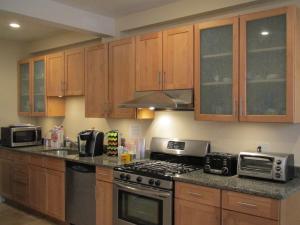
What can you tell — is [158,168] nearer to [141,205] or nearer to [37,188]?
[141,205]

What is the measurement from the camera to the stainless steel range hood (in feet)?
9.91

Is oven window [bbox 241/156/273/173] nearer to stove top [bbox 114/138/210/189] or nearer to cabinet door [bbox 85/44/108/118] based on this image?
stove top [bbox 114/138/210/189]

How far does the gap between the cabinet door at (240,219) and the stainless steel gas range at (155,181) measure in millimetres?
529

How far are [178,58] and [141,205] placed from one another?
1.49 metres

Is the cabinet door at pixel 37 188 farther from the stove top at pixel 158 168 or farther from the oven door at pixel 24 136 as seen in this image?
the stove top at pixel 158 168

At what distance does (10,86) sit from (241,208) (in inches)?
174

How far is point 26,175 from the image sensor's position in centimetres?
448

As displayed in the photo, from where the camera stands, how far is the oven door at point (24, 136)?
15.7 feet

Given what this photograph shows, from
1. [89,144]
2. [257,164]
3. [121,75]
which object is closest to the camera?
[257,164]

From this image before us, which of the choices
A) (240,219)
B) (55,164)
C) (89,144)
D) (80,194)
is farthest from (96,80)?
(240,219)

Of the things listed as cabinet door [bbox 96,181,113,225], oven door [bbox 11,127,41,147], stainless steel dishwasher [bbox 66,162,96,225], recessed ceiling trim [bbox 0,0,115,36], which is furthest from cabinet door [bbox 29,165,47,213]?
recessed ceiling trim [bbox 0,0,115,36]

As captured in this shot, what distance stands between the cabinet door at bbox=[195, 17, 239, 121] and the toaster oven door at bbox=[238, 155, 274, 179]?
0.37 metres

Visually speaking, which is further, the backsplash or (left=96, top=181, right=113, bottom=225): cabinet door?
(left=96, top=181, right=113, bottom=225): cabinet door

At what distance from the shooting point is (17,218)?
4418 mm
